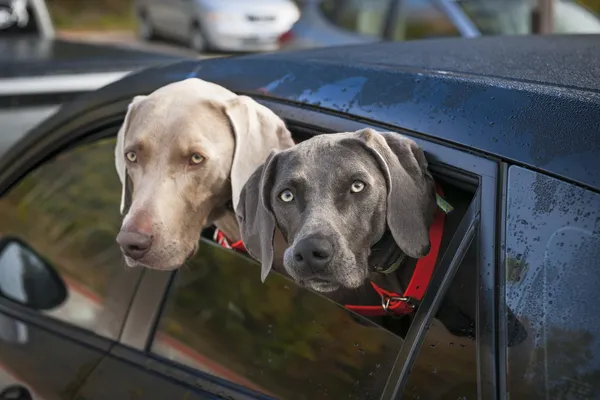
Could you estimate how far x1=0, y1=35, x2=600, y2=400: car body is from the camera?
1.48 meters

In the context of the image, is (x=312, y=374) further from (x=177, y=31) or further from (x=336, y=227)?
(x=177, y=31)

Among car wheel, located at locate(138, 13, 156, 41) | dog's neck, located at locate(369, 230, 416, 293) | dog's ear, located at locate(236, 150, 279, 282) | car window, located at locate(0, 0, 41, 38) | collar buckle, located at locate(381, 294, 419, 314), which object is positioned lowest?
collar buckle, located at locate(381, 294, 419, 314)

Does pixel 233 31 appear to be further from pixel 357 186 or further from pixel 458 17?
pixel 357 186

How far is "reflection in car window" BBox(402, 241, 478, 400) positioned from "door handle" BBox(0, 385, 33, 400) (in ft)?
3.88

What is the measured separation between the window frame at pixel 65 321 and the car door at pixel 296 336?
0.13 feet

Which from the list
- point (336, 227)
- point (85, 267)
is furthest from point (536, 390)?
point (85, 267)

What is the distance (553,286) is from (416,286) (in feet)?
1.00

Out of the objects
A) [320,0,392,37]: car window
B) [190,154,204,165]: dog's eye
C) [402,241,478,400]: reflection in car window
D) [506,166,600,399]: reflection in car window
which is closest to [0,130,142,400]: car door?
[190,154,204,165]: dog's eye

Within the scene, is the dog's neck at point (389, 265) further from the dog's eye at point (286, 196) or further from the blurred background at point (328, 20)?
the blurred background at point (328, 20)

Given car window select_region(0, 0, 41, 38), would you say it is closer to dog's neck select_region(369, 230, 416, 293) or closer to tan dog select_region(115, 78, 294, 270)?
tan dog select_region(115, 78, 294, 270)

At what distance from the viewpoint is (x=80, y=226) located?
271 centimetres

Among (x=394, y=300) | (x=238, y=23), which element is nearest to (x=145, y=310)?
(x=394, y=300)

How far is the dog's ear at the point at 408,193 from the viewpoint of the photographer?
169 cm

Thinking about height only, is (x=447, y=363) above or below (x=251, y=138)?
below
